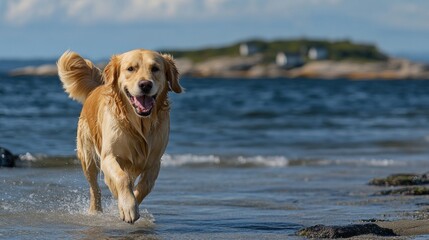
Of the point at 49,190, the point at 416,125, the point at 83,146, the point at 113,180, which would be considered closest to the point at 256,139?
the point at 416,125

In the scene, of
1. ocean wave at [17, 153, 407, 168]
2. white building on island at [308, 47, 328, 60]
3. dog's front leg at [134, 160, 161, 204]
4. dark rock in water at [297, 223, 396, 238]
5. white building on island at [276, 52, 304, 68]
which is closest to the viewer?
dark rock in water at [297, 223, 396, 238]

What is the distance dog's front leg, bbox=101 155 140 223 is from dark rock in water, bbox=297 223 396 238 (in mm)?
1400

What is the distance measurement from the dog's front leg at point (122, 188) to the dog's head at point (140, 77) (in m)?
0.52

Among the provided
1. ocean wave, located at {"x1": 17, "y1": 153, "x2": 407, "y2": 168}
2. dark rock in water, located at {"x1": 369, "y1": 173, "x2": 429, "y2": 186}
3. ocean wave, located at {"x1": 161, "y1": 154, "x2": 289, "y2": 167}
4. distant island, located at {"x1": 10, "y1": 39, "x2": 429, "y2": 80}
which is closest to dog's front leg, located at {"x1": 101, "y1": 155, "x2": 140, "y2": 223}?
dark rock in water, located at {"x1": 369, "y1": 173, "x2": 429, "y2": 186}

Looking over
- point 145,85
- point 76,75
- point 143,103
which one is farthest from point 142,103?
point 76,75

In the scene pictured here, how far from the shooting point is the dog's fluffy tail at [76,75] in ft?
31.3

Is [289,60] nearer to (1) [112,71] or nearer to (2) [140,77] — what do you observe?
(1) [112,71]

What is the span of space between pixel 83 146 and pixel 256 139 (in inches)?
417

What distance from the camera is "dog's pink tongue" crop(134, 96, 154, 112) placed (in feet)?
24.2

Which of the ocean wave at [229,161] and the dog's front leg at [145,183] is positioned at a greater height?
the dog's front leg at [145,183]

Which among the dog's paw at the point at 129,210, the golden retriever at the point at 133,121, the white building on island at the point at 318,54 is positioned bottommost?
the dog's paw at the point at 129,210

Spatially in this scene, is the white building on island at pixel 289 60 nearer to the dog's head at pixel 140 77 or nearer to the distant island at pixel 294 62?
the distant island at pixel 294 62

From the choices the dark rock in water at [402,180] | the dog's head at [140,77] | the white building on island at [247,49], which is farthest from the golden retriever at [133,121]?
the white building on island at [247,49]

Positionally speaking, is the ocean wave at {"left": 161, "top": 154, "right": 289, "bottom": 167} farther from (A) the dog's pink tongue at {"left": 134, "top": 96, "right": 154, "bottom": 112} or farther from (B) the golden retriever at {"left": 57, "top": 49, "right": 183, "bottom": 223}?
(A) the dog's pink tongue at {"left": 134, "top": 96, "right": 154, "bottom": 112}
